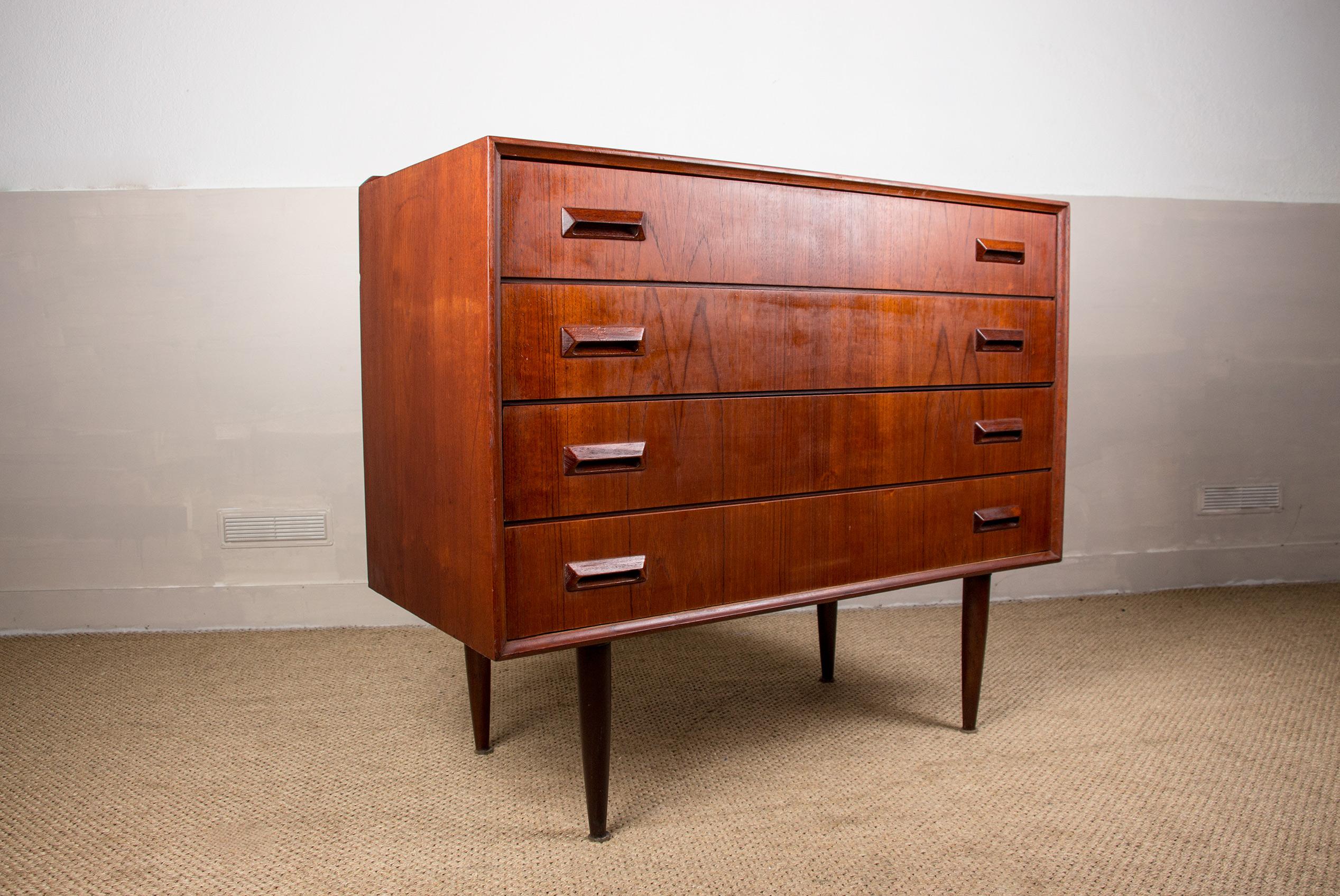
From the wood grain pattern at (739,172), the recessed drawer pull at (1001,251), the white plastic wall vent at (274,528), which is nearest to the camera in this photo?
the wood grain pattern at (739,172)

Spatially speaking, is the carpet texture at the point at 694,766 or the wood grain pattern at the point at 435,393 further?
the carpet texture at the point at 694,766

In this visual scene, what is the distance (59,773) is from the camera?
1.58 metres

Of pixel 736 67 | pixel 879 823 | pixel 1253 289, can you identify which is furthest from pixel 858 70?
pixel 879 823

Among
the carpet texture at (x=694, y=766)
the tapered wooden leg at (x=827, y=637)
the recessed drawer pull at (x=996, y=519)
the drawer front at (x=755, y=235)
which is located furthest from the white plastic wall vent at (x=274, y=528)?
the recessed drawer pull at (x=996, y=519)

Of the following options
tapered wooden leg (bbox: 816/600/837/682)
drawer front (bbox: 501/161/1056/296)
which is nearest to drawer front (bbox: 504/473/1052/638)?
drawer front (bbox: 501/161/1056/296)

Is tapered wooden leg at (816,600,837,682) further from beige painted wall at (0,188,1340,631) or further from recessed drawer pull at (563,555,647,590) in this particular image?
beige painted wall at (0,188,1340,631)

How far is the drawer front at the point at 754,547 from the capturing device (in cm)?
122

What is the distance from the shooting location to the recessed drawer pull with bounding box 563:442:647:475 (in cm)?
121

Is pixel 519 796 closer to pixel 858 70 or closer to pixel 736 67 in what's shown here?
pixel 736 67

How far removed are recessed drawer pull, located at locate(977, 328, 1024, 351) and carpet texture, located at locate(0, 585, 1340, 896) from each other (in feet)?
2.43

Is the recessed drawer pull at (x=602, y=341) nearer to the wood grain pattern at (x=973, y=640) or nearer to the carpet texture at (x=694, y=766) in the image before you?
the carpet texture at (x=694, y=766)

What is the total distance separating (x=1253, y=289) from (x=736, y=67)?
5.78 ft

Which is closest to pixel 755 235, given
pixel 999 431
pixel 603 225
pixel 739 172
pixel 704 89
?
pixel 739 172

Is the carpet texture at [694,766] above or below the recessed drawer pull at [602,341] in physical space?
below
